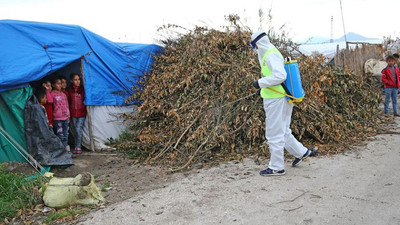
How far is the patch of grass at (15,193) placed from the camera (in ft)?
14.6

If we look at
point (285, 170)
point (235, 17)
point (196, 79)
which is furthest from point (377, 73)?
point (285, 170)

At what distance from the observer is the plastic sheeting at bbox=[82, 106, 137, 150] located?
7727 mm

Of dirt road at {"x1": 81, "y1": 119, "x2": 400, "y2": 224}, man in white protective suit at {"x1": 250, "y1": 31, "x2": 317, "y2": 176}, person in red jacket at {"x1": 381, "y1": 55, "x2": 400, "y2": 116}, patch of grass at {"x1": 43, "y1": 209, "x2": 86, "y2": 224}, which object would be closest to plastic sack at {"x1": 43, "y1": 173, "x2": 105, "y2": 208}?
patch of grass at {"x1": 43, "y1": 209, "x2": 86, "y2": 224}

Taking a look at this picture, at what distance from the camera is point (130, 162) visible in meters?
6.77

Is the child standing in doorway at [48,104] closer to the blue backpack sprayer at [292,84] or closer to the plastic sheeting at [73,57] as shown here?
the plastic sheeting at [73,57]

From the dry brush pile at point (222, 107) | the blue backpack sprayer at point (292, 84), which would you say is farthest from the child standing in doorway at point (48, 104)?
the blue backpack sprayer at point (292, 84)

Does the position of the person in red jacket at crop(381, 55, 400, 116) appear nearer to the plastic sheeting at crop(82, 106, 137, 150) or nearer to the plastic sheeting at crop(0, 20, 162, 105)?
the plastic sheeting at crop(0, 20, 162, 105)

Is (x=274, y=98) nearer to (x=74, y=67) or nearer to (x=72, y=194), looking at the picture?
(x=72, y=194)

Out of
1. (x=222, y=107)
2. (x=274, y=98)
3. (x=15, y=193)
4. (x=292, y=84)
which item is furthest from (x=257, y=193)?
(x=15, y=193)

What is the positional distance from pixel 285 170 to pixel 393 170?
148cm

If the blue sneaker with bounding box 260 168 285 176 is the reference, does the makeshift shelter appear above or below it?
above

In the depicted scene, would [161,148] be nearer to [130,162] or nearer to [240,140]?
[130,162]

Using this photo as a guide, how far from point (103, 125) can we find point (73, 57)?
1.56 m

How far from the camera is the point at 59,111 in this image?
278 inches
